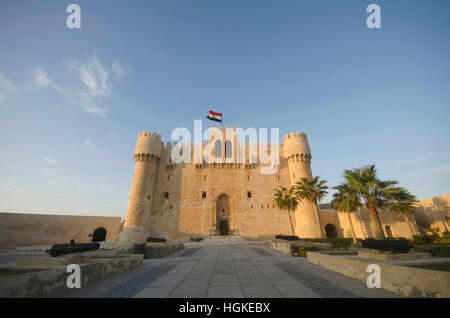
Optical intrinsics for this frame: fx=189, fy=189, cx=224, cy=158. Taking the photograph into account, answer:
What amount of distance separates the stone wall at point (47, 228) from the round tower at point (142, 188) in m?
3.39

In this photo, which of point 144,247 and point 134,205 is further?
point 134,205

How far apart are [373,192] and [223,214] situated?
2005cm

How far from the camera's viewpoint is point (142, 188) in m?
28.1

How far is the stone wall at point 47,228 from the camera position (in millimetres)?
21984

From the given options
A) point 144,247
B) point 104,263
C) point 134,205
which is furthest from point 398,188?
point 134,205

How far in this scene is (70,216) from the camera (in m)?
25.5

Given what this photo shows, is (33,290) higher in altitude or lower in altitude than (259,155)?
lower

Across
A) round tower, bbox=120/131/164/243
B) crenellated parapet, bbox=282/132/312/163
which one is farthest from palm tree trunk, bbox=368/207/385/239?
round tower, bbox=120/131/164/243

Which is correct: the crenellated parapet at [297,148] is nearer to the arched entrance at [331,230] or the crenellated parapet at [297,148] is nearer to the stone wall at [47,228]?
the arched entrance at [331,230]

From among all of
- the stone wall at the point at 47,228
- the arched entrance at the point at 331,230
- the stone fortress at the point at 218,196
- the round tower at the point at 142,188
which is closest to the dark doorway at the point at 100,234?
the stone wall at the point at 47,228
